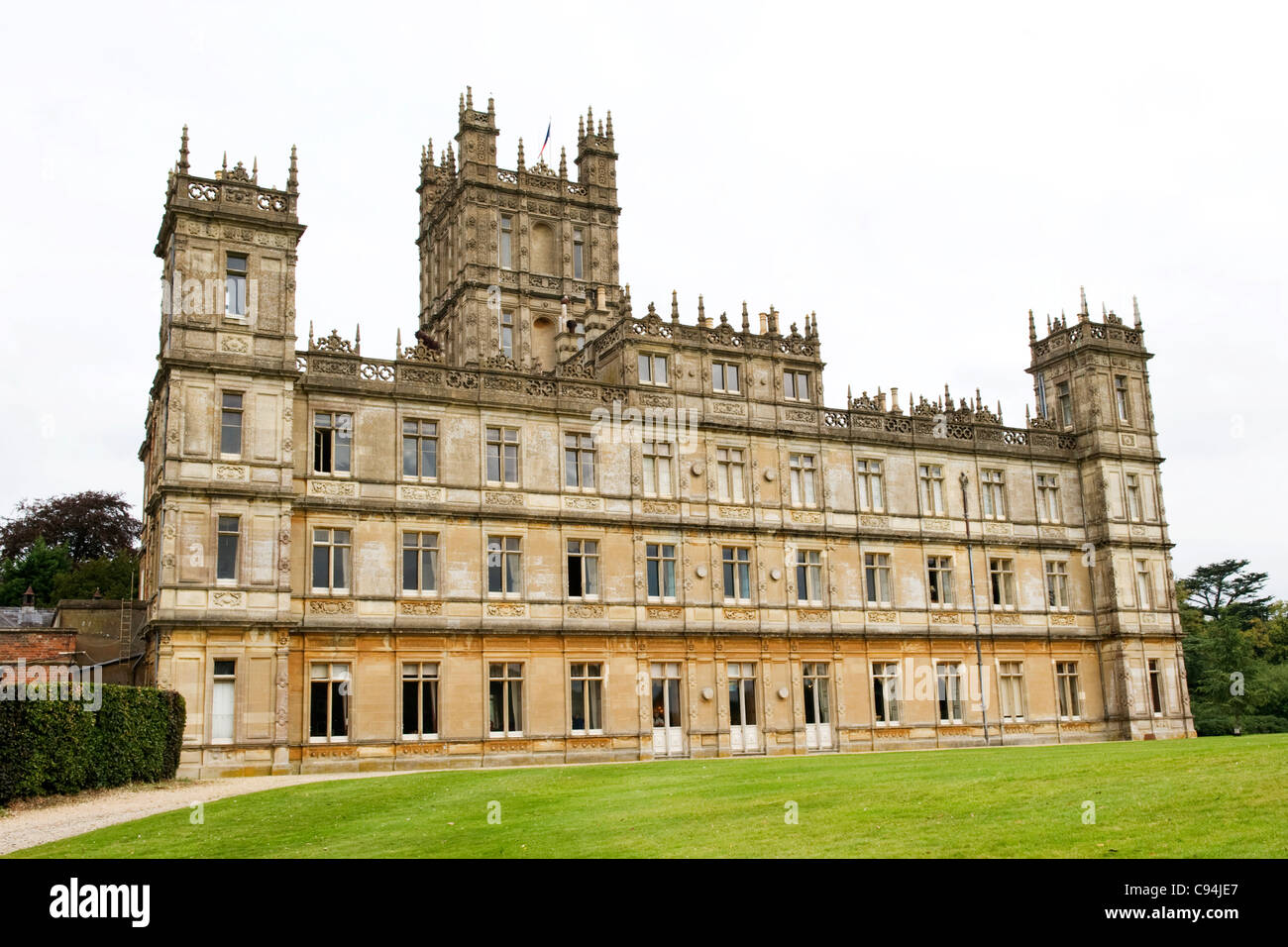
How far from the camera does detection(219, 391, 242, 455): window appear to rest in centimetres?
3706

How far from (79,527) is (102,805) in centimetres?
4189

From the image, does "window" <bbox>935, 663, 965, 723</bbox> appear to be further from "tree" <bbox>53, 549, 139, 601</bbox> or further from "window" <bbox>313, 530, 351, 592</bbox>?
"tree" <bbox>53, 549, 139, 601</bbox>

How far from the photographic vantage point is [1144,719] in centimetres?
5062

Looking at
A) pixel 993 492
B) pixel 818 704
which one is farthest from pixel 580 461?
pixel 993 492

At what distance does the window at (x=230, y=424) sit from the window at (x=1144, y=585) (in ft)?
120

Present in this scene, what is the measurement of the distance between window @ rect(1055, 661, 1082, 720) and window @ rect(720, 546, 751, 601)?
14.7 m

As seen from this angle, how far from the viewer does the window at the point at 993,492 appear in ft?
167

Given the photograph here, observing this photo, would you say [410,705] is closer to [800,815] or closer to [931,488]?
[800,815]

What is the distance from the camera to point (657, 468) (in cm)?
4434
